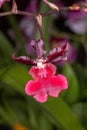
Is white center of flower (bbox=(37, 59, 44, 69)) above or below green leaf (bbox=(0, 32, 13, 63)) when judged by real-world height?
above

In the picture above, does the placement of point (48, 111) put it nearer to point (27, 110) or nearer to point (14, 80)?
point (14, 80)

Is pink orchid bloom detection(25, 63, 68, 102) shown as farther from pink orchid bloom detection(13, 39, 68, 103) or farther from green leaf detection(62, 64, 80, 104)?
green leaf detection(62, 64, 80, 104)

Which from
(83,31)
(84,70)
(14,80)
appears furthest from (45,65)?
(83,31)

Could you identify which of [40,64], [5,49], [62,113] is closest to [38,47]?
[40,64]

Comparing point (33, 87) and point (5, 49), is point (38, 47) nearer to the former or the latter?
point (33, 87)

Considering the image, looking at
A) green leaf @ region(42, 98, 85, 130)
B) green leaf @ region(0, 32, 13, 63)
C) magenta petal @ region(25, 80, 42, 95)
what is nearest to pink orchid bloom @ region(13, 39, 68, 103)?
magenta petal @ region(25, 80, 42, 95)

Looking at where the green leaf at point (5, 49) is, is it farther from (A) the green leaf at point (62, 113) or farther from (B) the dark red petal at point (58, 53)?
(B) the dark red petal at point (58, 53)

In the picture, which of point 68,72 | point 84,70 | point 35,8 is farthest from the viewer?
point 35,8
